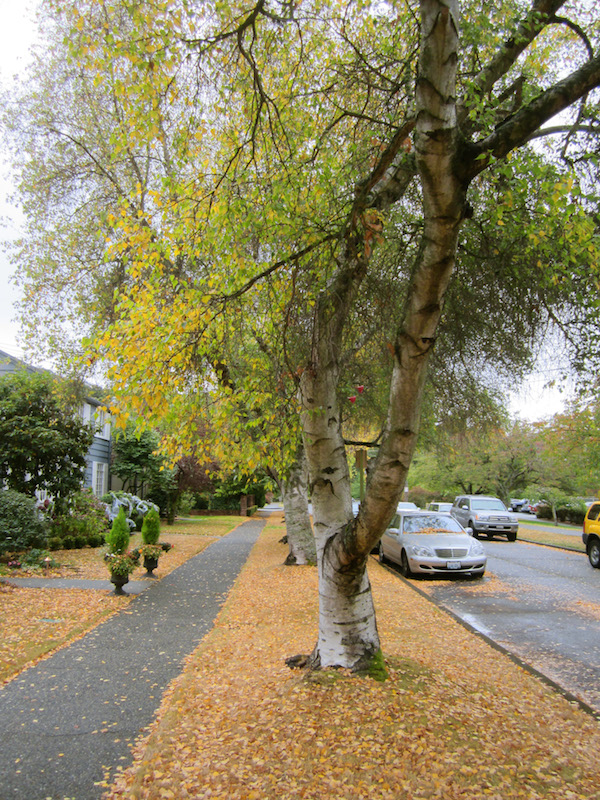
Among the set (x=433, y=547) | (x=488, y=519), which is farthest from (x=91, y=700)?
(x=488, y=519)

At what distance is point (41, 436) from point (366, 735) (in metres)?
12.6

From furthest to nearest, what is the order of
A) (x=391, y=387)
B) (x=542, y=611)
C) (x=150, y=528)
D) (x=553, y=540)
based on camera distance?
(x=553, y=540), (x=150, y=528), (x=542, y=611), (x=391, y=387)

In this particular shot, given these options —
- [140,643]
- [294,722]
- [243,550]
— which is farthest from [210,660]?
[243,550]

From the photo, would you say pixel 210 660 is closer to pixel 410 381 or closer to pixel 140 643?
pixel 140 643

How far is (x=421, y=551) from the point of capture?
13164 millimetres

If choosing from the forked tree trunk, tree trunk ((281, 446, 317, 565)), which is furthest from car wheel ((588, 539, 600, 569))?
the forked tree trunk

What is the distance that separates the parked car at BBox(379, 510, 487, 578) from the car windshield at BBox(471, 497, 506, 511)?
33.2ft

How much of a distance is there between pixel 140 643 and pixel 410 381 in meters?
5.23

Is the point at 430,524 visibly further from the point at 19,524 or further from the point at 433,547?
the point at 19,524

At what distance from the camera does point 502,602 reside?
1050 cm

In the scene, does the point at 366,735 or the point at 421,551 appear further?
the point at 421,551

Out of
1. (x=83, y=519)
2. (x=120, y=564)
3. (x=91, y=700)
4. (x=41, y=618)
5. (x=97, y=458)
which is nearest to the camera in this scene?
(x=91, y=700)

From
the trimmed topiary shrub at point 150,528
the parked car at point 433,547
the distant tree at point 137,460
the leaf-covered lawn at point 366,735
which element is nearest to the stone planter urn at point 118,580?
the leaf-covered lawn at point 366,735

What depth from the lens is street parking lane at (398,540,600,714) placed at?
660cm
